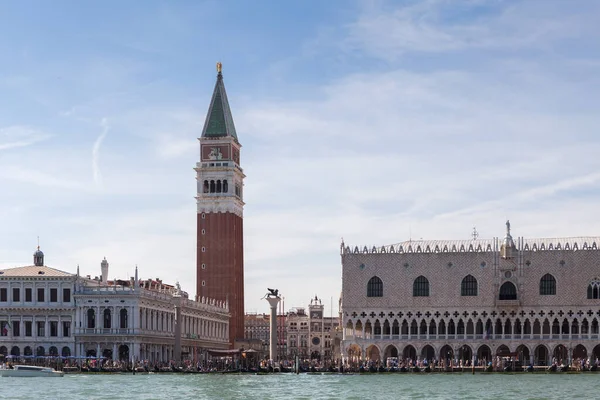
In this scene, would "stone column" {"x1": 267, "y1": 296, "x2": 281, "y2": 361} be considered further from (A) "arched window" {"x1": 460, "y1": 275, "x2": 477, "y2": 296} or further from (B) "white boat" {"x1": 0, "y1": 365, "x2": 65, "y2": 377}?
(B) "white boat" {"x1": 0, "y1": 365, "x2": 65, "y2": 377}

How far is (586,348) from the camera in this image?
10362cm

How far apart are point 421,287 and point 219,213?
3041cm

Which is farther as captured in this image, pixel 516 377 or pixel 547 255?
pixel 547 255

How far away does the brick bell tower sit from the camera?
425 feet

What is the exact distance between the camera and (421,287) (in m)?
107

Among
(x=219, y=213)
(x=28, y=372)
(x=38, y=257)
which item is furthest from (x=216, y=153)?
(x=28, y=372)

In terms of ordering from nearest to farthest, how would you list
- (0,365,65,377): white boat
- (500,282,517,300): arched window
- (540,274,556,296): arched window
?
1. (0,365,65,377): white boat
2. (540,274,556,296): arched window
3. (500,282,517,300): arched window

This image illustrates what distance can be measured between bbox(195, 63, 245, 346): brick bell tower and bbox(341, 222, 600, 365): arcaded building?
23.9 metres

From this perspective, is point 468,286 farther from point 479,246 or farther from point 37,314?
point 37,314

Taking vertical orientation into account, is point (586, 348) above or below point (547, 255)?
below

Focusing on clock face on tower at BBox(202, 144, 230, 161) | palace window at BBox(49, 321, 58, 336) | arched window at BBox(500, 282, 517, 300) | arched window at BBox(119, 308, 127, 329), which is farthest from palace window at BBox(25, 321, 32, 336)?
arched window at BBox(500, 282, 517, 300)

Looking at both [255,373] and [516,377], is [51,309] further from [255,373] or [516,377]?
[516,377]

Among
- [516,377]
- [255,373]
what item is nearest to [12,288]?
[255,373]

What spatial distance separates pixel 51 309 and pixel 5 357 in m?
5.26
